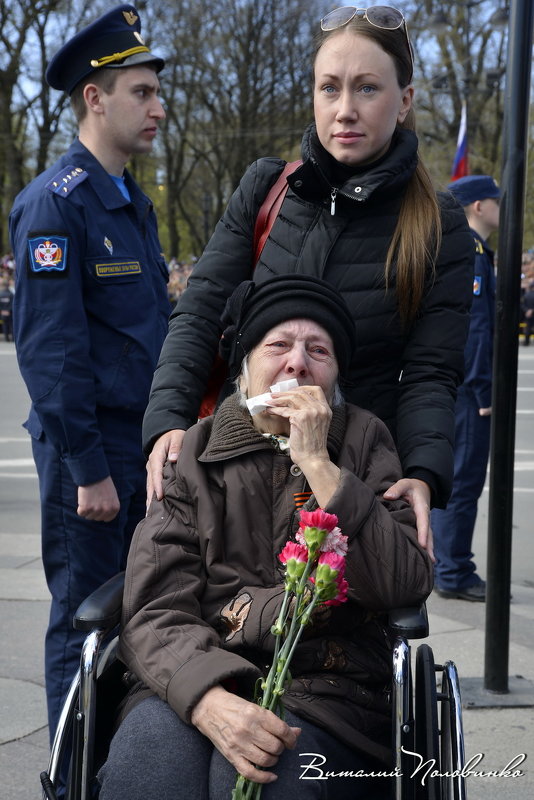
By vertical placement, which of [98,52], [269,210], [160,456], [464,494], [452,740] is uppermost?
[98,52]

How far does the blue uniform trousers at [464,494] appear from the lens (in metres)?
5.79

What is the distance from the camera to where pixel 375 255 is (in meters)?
2.74

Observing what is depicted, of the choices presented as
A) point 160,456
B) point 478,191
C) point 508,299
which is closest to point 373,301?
point 160,456

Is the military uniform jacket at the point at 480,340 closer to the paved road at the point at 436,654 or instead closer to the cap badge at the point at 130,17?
the paved road at the point at 436,654

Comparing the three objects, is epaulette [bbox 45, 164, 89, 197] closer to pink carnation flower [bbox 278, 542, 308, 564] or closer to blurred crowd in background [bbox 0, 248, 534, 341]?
pink carnation flower [bbox 278, 542, 308, 564]

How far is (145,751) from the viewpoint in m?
2.18

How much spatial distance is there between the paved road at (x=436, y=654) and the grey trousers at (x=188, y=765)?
137cm

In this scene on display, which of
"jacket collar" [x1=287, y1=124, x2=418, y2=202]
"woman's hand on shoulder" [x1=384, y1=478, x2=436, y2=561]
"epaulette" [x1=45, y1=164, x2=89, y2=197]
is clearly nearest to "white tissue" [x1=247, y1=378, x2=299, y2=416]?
"woman's hand on shoulder" [x1=384, y1=478, x2=436, y2=561]

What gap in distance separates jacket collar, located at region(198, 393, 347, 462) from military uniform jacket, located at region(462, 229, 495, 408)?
3.42m

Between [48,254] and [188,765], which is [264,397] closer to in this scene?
[188,765]

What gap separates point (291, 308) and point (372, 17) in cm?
73

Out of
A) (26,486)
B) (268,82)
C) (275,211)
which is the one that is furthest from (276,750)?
(268,82)

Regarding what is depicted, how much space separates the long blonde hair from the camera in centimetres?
269

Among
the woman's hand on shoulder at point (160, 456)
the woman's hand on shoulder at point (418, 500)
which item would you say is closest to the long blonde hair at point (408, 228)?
the woman's hand on shoulder at point (418, 500)
